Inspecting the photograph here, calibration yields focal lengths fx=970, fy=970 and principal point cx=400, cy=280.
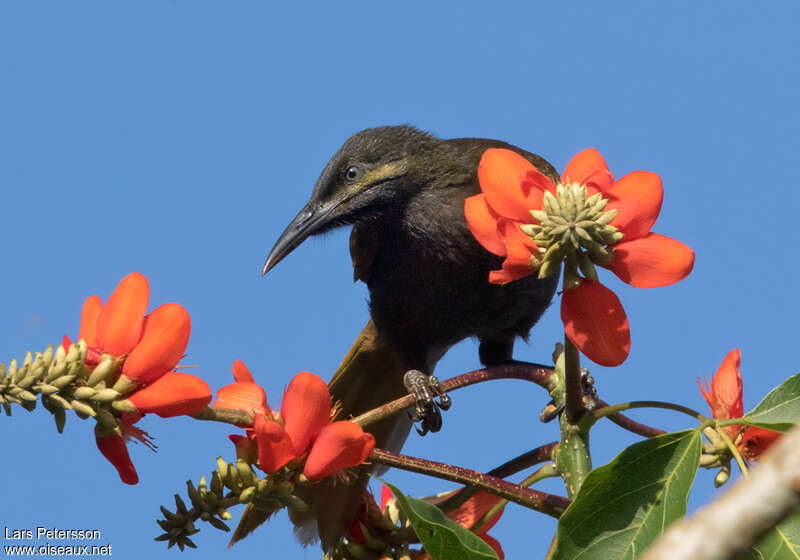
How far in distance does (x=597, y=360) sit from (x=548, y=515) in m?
0.34

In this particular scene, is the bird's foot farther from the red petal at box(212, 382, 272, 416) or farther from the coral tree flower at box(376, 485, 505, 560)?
the red petal at box(212, 382, 272, 416)

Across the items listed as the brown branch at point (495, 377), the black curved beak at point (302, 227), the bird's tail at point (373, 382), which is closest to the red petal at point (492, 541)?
the brown branch at point (495, 377)

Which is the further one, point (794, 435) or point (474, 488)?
point (474, 488)

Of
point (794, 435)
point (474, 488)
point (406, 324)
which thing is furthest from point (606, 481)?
point (406, 324)

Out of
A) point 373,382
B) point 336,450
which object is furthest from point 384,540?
point 373,382

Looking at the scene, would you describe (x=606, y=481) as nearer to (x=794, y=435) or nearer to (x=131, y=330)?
(x=131, y=330)

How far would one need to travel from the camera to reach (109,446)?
1.85 metres

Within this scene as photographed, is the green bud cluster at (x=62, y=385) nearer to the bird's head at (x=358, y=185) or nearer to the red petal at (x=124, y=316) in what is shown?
the red petal at (x=124, y=316)

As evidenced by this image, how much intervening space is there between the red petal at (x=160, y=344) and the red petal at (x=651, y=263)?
2.82 ft

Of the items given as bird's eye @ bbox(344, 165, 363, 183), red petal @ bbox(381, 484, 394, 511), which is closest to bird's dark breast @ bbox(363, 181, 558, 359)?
bird's eye @ bbox(344, 165, 363, 183)

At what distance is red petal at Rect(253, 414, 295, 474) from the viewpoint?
1.90 meters

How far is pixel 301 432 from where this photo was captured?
6.50 feet

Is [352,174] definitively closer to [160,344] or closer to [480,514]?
[480,514]

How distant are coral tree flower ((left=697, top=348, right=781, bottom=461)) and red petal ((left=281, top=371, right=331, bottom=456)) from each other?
2.85 ft
